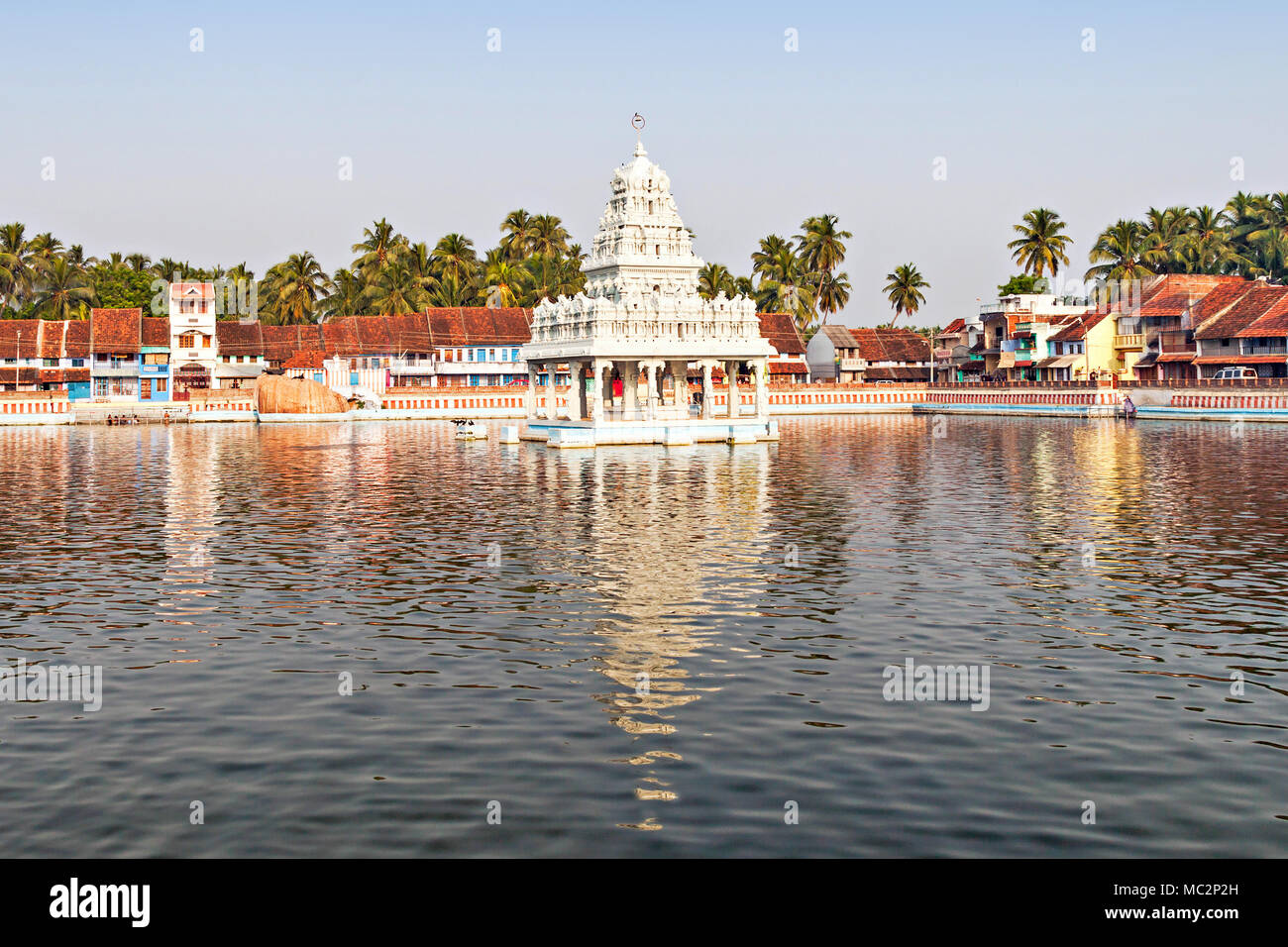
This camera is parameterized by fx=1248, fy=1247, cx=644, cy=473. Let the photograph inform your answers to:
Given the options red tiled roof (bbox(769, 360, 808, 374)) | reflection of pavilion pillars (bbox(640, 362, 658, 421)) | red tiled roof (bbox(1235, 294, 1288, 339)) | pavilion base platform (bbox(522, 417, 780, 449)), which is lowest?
pavilion base platform (bbox(522, 417, 780, 449))

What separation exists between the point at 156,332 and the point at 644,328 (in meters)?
67.3

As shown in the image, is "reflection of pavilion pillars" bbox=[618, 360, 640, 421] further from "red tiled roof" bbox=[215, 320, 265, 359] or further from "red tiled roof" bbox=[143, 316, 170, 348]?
"red tiled roof" bbox=[143, 316, 170, 348]

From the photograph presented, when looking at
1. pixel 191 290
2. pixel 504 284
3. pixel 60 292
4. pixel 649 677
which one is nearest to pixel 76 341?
pixel 191 290

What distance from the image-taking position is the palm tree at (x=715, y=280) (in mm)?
140875

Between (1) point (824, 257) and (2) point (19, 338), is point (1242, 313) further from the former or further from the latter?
(2) point (19, 338)

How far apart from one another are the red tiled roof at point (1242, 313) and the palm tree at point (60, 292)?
348ft

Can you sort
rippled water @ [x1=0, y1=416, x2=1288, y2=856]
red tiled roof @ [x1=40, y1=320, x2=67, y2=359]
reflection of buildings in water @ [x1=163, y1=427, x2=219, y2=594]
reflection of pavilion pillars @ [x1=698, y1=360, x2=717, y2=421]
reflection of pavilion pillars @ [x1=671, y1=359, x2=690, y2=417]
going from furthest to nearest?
red tiled roof @ [x1=40, y1=320, x2=67, y2=359] → reflection of pavilion pillars @ [x1=671, y1=359, x2=690, y2=417] → reflection of pavilion pillars @ [x1=698, y1=360, x2=717, y2=421] → reflection of buildings in water @ [x1=163, y1=427, x2=219, y2=594] → rippled water @ [x1=0, y1=416, x2=1288, y2=856]

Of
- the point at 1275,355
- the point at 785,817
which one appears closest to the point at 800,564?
the point at 785,817

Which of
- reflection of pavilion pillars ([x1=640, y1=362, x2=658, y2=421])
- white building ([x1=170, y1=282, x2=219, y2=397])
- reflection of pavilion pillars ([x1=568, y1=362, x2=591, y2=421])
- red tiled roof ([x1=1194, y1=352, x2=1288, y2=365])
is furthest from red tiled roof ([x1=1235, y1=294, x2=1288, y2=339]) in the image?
white building ([x1=170, y1=282, x2=219, y2=397])

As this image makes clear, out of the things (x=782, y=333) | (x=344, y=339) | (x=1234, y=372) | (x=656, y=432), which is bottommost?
(x=656, y=432)

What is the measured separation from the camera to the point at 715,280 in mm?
142625

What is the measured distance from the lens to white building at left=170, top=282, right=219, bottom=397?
117 meters

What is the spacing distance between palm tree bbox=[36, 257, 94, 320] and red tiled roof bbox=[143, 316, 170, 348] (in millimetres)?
13594

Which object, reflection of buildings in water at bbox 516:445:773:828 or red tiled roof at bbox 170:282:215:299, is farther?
red tiled roof at bbox 170:282:215:299
